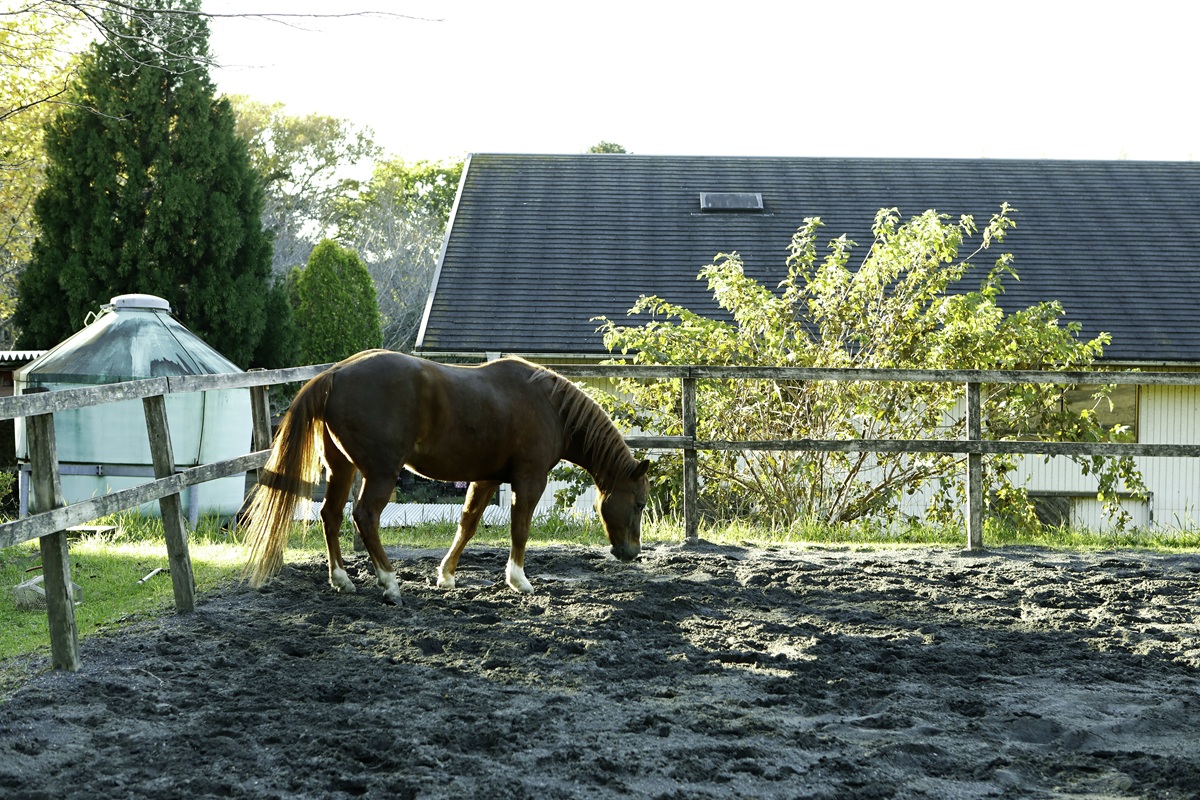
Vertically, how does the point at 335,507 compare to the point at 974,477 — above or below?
above

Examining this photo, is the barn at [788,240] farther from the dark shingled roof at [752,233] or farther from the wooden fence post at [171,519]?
the wooden fence post at [171,519]

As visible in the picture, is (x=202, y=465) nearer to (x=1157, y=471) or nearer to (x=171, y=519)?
(x=171, y=519)

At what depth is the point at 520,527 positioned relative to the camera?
568cm

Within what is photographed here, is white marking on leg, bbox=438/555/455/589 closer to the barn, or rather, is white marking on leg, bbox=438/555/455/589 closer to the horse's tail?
the horse's tail

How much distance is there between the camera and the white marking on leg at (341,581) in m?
5.54

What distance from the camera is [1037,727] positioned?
3.54 metres

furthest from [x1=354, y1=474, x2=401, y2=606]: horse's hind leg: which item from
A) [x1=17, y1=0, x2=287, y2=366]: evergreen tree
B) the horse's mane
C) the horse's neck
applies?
[x1=17, y1=0, x2=287, y2=366]: evergreen tree

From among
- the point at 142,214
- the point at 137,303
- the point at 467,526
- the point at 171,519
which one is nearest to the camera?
the point at 171,519

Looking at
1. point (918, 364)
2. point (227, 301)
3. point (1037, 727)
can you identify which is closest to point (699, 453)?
point (918, 364)

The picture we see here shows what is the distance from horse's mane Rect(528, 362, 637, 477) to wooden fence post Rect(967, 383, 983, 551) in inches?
105

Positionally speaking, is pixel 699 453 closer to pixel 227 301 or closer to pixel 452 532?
pixel 452 532

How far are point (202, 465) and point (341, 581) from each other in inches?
54.5

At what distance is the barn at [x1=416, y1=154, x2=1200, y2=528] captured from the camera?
14375mm

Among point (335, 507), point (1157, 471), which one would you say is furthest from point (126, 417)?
point (1157, 471)
